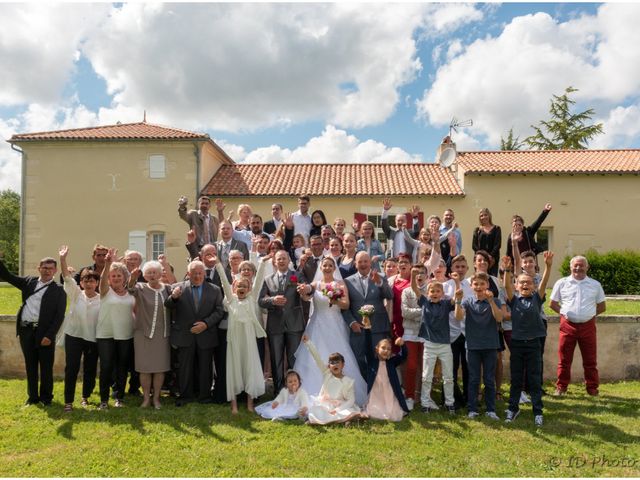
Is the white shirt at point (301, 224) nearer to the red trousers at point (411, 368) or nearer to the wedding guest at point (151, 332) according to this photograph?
the wedding guest at point (151, 332)

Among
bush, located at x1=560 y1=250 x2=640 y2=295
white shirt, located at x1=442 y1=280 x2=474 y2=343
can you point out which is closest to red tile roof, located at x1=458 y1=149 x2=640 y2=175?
bush, located at x1=560 y1=250 x2=640 y2=295

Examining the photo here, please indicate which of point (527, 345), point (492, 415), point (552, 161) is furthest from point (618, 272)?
point (492, 415)

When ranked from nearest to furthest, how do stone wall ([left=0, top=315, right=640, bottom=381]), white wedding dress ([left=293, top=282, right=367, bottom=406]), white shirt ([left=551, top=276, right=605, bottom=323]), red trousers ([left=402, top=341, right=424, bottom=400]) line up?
1. red trousers ([left=402, top=341, right=424, bottom=400])
2. white wedding dress ([left=293, top=282, right=367, bottom=406])
3. white shirt ([left=551, top=276, right=605, bottom=323])
4. stone wall ([left=0, top=315, right=640, bottom=381])

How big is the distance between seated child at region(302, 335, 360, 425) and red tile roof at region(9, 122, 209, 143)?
15.3m

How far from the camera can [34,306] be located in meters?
5.62

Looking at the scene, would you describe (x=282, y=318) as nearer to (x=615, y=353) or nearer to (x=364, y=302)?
(x=364, y=302)

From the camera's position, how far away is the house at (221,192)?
18453mm

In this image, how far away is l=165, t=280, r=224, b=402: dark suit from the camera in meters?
5.61

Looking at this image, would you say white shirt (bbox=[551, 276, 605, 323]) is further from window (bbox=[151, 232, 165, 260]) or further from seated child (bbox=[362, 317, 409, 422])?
window (bbox=[151, 232, 165, 260])

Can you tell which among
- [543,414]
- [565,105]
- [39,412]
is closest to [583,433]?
[543,414]

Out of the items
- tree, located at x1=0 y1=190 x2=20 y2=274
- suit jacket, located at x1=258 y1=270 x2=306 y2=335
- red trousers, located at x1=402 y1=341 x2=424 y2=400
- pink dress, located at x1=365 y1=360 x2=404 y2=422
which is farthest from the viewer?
tree, located at x1=0 y1=190 x2=20 y2=274

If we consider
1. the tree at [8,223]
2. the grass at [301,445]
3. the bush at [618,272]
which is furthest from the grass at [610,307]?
the tree at [8,223]

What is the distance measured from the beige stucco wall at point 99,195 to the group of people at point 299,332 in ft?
43.8

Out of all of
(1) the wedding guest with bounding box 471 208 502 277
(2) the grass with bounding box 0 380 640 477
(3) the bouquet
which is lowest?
(2) the grass with bounding box 0 380 640 477
